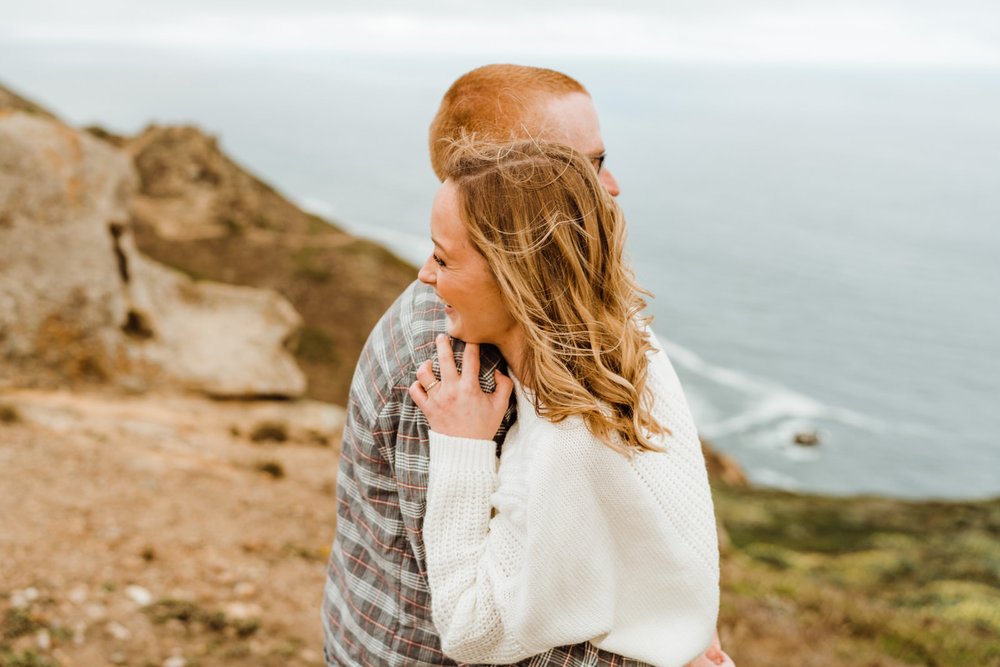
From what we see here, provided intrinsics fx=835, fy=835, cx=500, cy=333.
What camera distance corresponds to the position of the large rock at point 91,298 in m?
13.6

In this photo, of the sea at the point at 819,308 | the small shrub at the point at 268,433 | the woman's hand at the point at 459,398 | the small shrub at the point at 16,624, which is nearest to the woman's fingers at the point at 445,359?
the woman's hand at the point at 459,398

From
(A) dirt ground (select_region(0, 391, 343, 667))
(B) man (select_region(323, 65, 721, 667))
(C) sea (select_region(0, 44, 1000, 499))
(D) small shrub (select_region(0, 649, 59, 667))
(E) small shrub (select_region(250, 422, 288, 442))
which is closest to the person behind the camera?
(B) man (select_region(323, 65, 721, 667))

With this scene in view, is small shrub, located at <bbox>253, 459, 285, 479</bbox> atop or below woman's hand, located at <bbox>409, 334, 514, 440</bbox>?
below

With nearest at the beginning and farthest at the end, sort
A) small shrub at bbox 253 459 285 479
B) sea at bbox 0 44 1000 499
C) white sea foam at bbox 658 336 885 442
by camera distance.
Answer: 1. small shrub at bbox 253 459 285 479
2. sea at bbox 0 44 1000 499
3. white sea foam at bbox 658 336 885 442

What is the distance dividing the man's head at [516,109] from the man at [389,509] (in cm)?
6

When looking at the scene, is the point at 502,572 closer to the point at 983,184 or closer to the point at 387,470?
the point at 387,470

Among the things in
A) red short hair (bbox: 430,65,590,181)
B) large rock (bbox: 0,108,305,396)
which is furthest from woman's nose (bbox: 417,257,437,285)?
large rock (bbox: 0,108,305,396)

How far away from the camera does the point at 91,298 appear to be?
47.9 ft

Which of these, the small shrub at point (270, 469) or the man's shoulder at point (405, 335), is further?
the small shrub at point (270, 469)

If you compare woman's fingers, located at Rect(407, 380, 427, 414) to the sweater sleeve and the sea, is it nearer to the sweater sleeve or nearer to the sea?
the sweater sleeve

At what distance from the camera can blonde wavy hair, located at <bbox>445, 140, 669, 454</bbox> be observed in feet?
6.51

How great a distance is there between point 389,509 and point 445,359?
49cm

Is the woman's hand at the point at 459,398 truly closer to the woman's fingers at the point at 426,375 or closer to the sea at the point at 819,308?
the woman's fingers at the point at 426,375

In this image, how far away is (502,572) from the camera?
2.02 metres
